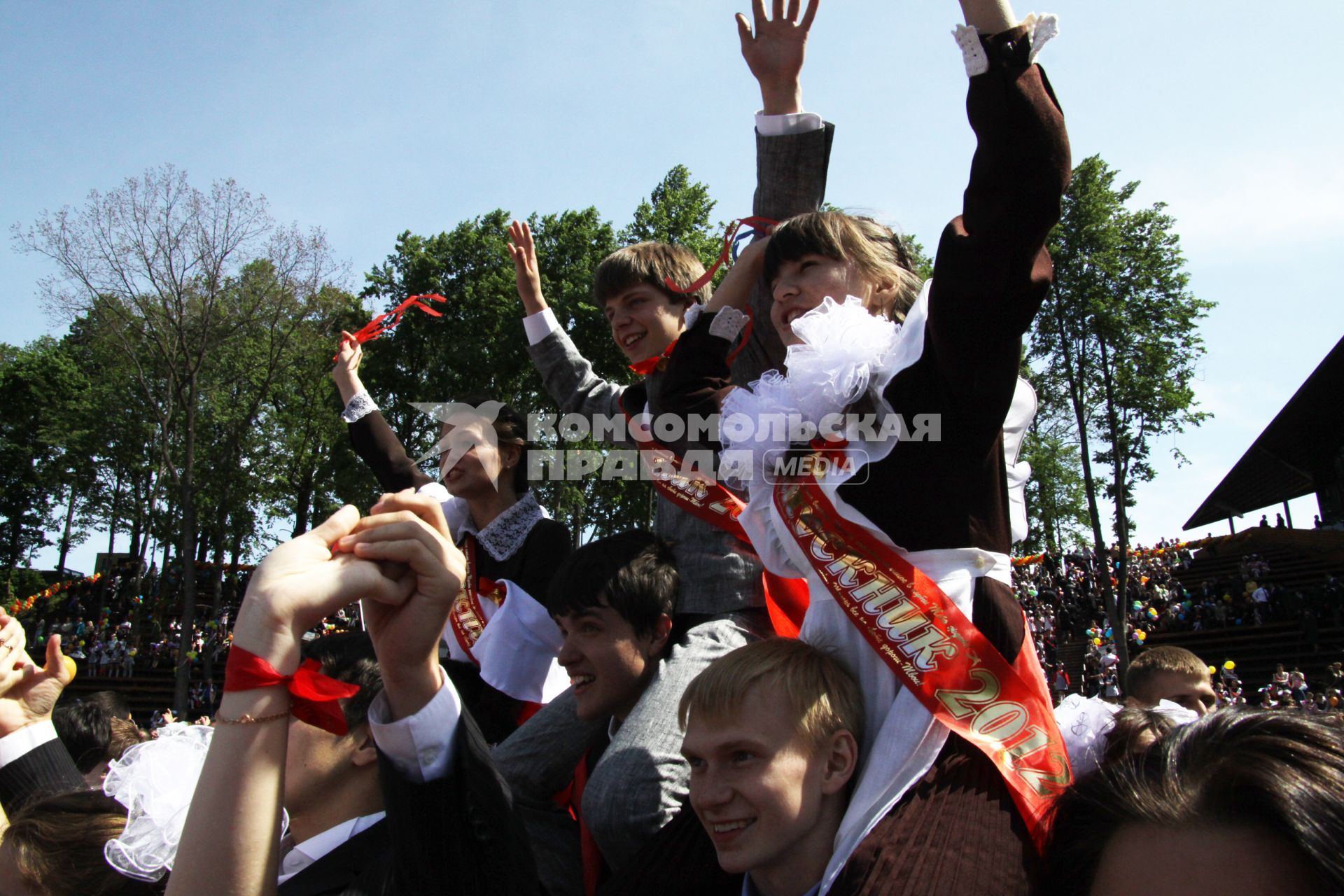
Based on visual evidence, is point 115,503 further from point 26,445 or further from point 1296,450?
point 1296,450

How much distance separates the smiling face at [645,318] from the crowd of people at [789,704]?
672mm

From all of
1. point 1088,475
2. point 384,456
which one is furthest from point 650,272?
point 1088,475

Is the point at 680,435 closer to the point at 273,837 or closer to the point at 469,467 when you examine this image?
the point at 469,467

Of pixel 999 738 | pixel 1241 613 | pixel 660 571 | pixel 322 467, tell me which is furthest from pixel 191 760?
pixel 1241 613

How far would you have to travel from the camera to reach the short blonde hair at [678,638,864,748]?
→ 1674 mm

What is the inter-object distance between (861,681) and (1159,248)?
24.8 meters

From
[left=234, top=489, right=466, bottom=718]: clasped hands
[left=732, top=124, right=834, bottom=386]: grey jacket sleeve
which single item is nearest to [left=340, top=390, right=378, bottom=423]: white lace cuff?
[left=732, top=124, right=834, bottom=386]: grey jacket sleeve

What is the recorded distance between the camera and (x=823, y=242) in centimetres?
212

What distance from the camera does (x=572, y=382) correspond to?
402 cm

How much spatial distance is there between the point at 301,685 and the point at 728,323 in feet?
5.02

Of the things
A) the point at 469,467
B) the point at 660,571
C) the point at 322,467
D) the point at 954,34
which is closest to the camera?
the point at 954,34

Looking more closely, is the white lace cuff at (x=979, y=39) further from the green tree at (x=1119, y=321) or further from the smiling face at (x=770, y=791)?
the green tree at (x=1119, y=321)

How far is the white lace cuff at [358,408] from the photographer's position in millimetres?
4359

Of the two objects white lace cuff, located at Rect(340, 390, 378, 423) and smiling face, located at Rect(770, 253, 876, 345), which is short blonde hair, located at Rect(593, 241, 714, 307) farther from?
white lace cuff, located at Rect(340, 390, 378, 423)
